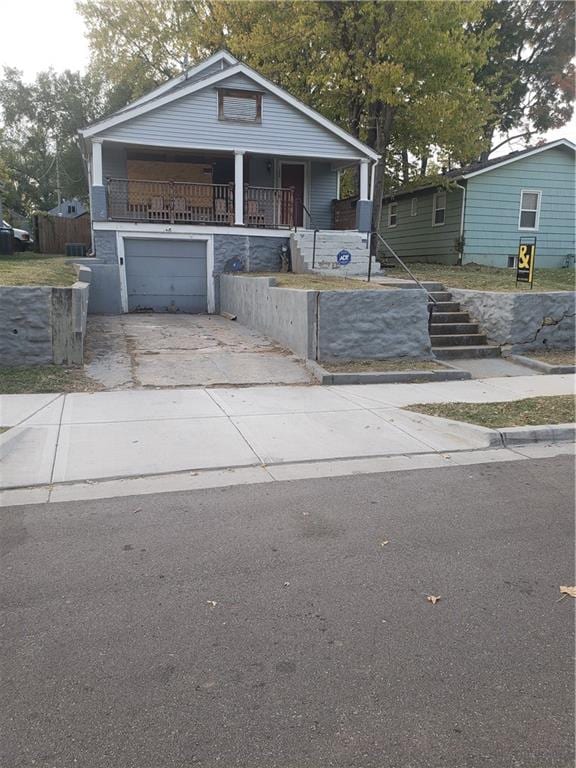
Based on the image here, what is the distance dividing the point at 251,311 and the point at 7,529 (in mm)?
10042

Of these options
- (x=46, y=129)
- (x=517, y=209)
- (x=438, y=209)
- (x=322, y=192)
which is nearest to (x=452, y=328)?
(x=322, y=192)

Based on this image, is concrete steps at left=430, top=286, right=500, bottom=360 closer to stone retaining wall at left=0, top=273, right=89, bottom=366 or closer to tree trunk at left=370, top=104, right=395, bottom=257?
stone retaining wall at left=0, top=273, right=89, bottom=366

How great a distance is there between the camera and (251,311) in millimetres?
13625

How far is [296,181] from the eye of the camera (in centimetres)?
2133

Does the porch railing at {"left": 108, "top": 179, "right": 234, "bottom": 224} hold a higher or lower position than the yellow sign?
higher

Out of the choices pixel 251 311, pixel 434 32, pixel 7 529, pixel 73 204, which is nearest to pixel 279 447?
pixel 7 529

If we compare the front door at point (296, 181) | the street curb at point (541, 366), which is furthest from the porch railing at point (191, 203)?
the street curb at point (541, 366)

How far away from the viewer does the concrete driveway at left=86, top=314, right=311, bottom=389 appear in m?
8.63

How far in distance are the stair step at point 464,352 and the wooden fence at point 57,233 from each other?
63.5ft

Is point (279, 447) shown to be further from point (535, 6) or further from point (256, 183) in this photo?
point (535, 6)

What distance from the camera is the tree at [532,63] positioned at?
31.6m

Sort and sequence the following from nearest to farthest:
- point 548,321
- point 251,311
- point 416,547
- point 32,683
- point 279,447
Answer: point 32,683 < point 416,547 < point 279,447 < point 548,321 < point 251,311

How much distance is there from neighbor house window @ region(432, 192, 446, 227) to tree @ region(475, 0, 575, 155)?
29.4 ft

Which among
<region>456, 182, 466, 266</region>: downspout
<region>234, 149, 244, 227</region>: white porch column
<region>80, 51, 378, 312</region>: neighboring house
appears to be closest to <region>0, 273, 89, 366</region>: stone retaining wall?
<region>80, 51, 378, 312</region>: neighboring house
